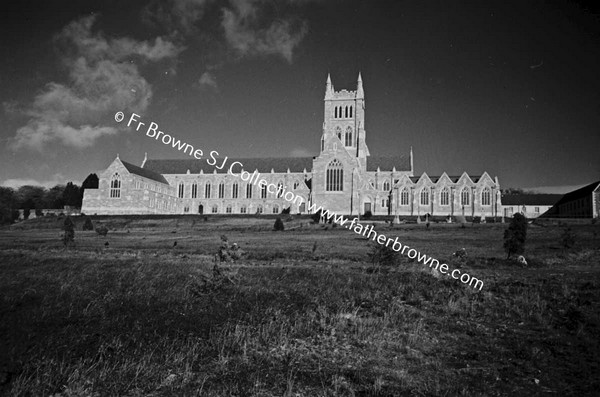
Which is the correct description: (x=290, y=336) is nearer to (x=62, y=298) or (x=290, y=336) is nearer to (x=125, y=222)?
(x=62, y=298)

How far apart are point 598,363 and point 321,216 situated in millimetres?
44736

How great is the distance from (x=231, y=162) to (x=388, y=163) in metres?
34.9

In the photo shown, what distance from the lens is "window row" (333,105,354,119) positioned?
84625 millimetres

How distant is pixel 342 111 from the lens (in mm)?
84625

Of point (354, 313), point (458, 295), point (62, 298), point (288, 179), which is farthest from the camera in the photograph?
point (288, 179)

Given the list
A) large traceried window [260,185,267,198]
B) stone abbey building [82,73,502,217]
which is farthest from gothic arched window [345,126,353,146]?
large traceried window [260,185,267,198]

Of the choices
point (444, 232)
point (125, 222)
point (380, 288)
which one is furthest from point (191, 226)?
point (380, 288)

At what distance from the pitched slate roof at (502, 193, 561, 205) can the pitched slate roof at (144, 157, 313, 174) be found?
41.6 m

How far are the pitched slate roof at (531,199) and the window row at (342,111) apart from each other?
36.6 meters

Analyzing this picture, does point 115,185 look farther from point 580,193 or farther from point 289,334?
point 580,193

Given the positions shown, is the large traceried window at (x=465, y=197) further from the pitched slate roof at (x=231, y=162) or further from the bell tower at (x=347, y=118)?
the pitched slate roof at (x=231, y=162)

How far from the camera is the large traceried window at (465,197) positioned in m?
71.4

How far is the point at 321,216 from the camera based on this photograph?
2052 inches

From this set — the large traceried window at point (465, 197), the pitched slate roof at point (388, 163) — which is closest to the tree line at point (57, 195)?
the pitched slate roof at point (388, 163)
